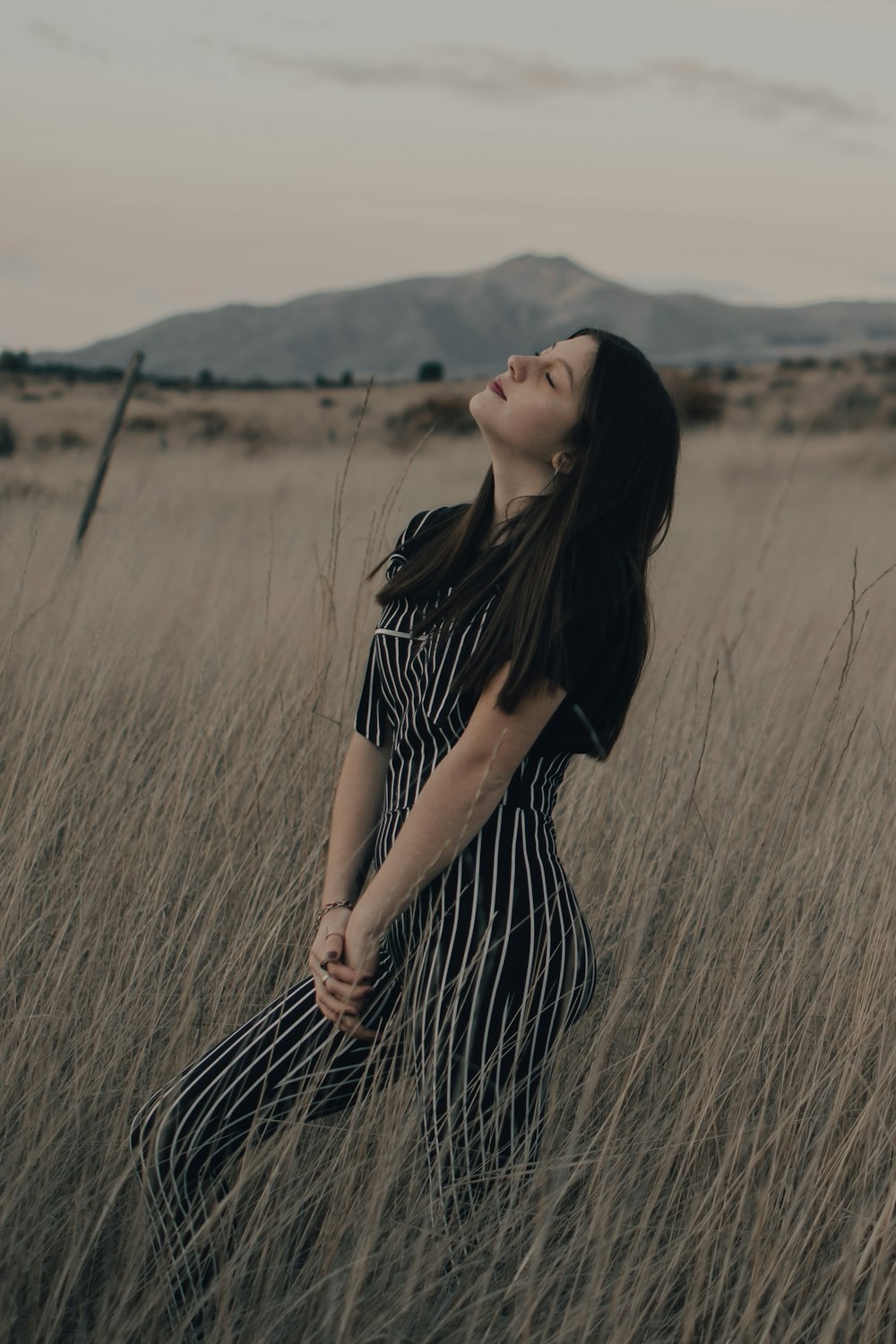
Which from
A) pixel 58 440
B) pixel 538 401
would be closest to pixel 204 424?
pixel 58 440

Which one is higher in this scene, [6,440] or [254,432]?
[254,432]

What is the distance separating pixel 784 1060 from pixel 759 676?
238 cm

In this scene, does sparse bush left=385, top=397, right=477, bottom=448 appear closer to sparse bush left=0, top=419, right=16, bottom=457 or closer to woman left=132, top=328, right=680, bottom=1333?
sparse bush left=0, top=419, right=16, bottom=457

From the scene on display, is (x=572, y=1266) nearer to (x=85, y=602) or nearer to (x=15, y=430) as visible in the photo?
(x=85, y=602)

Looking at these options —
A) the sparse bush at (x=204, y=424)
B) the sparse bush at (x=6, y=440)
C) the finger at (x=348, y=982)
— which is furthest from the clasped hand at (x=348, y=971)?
the sparse bush at (x=204, y=424)

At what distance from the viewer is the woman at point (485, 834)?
58.7 inches

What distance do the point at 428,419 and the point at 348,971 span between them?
2173 cm

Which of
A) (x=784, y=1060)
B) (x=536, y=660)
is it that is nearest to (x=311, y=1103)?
(x=536, y=660)

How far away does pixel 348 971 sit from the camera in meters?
1.54

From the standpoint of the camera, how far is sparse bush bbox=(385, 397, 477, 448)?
69.6 feet

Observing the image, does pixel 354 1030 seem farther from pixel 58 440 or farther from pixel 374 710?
pixel 58 440

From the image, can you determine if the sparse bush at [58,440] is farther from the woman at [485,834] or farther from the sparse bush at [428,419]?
the woman at [485,834]

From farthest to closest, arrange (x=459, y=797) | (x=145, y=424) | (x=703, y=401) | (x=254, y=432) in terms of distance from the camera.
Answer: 1. (x=254, y=432)
2. (x=145, y=424)
3. (x=703, y=401)
4. (x=459, y=797)

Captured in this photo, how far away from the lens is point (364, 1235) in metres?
1.53
